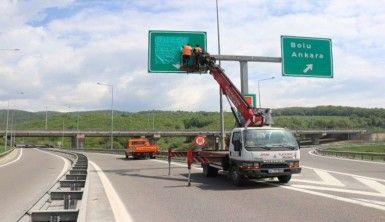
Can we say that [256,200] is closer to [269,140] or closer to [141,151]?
[269,140]

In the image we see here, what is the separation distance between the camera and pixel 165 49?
25719mm

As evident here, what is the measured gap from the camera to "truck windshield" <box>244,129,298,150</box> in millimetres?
16578

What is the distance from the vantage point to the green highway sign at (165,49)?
2552 centimetres

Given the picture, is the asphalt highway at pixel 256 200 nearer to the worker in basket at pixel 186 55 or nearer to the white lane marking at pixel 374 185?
the white lane marking at pixel 374 185

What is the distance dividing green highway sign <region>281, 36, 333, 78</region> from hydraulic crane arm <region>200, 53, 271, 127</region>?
15.2 ft

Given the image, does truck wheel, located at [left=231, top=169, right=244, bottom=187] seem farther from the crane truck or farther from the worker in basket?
the worker in basket

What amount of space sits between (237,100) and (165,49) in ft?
19.6

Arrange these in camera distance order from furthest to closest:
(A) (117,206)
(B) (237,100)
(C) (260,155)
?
(B) (237,100), (C) (260,155), (A) (117,206)

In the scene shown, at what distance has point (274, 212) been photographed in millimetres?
10680

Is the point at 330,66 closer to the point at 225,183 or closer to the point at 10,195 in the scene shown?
the point at 225,183

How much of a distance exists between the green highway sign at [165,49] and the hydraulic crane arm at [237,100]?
315cm

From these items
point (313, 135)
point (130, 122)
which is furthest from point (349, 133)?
point (130, 122)

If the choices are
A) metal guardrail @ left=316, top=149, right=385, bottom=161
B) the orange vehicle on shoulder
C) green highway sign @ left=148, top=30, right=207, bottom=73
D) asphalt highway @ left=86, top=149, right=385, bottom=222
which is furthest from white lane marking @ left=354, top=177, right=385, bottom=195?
the orange vehicle on shoulder

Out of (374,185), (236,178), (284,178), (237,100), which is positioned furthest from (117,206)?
(237,100)
